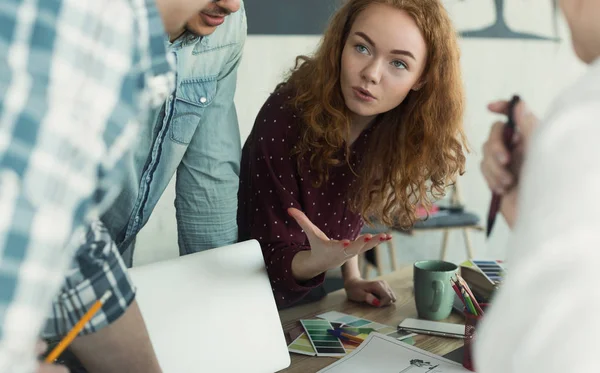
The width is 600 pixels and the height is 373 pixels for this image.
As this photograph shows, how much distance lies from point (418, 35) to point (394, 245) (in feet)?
7.31

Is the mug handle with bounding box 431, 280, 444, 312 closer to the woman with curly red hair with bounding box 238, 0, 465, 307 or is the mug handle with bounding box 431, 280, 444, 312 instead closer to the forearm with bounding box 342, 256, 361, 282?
the woman with curly red hair with bounding box 238, 0, 465, 307

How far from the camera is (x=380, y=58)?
144 cm

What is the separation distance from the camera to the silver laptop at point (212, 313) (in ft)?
3.28

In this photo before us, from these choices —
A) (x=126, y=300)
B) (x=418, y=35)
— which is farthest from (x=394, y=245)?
(x=126, y=300)

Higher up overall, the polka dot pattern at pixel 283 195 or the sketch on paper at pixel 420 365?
the polka dot pattern at pixel 283 195

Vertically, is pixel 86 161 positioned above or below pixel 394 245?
above

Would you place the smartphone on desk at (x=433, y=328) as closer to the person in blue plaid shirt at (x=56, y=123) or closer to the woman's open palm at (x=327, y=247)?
the woman's open palm at (x=327, y=247)

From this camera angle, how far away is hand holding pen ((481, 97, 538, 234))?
69 centimetres

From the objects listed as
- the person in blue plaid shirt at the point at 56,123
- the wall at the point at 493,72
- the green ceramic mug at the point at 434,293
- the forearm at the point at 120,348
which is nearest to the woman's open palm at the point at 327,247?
the green ceramic mug at the point at 434,293

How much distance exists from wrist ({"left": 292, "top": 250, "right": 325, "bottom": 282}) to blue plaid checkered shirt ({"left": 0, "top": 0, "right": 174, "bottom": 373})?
0.80 metres

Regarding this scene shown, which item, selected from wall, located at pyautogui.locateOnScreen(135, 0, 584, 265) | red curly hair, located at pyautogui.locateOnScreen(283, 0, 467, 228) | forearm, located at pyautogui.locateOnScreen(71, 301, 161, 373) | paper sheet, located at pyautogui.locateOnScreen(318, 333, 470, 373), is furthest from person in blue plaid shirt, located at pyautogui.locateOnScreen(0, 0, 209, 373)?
wall, located at pyautogui.locateOnScreen(135, 0, 584, 265)

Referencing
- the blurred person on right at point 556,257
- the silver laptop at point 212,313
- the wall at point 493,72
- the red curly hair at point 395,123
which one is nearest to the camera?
the blurred person on right at point 556,257

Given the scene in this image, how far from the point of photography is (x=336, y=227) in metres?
1.63

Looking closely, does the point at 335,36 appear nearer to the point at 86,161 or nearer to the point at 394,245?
the point at 86,161
